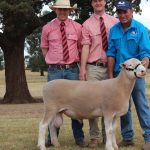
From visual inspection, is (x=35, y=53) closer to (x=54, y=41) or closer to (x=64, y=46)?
(x=54, y=41)

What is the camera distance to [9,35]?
85.7 feet

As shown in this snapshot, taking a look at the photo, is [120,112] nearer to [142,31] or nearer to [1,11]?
[142,31]

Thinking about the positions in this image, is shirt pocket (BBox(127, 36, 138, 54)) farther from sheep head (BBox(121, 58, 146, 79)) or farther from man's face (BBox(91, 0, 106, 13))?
man's face (BBox(91, 0, 106, 13))

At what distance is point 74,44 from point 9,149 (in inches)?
91.9

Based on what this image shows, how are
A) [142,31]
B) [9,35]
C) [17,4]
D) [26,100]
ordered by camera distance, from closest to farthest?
[142,31] < [17,4] < [9,35] < [26,100]

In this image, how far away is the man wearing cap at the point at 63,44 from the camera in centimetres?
910

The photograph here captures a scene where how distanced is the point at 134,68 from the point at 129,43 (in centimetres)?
76

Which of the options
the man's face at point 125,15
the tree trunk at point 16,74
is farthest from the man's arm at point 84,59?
the tree trunk at point 16,74

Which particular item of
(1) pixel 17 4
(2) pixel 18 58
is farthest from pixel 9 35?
(1) pixel 17 4

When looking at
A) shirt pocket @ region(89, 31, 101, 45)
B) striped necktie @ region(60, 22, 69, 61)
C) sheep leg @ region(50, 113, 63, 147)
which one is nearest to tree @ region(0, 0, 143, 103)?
striped necktie @ region(60, 22, 69, 61)

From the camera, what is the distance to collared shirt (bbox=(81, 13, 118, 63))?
9016 mm

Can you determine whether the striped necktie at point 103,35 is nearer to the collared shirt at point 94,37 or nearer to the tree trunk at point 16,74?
the collared shirt at point 94,37

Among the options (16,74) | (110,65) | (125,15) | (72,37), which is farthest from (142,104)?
(16,74)

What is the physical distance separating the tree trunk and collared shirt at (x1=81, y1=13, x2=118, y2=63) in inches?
722
